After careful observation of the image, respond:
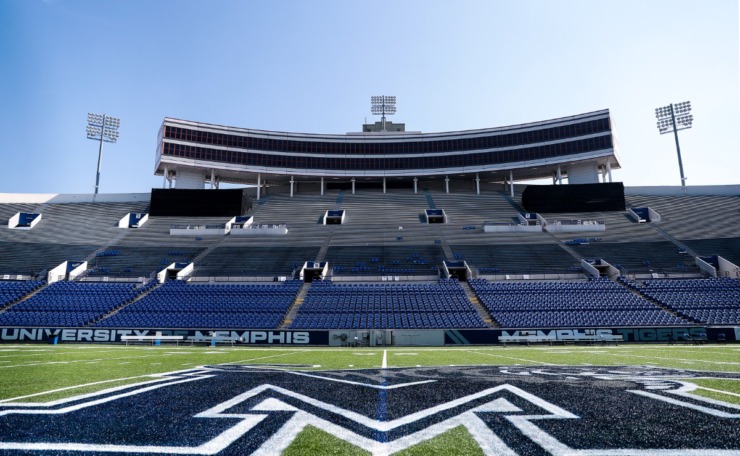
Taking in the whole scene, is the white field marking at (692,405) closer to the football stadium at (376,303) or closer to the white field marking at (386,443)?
the football stadium at (376,303)

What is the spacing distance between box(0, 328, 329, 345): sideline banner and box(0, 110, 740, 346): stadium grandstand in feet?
0.34

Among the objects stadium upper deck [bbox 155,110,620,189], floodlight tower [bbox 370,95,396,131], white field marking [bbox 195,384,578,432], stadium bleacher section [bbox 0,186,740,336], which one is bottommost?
white field marking [bbox 195,384,578,432]

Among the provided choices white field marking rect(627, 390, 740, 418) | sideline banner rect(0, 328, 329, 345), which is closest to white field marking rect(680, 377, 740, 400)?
white field marking rect(627, 390, 740, 418)

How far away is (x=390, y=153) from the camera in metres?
63.1

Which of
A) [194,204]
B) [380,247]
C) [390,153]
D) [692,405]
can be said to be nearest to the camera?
[692,405]

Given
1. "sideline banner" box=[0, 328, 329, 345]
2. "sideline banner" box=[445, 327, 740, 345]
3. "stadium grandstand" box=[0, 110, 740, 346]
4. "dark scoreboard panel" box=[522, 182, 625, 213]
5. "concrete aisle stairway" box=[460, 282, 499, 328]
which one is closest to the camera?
"sideline banner" box=[445, 327, 740, 345]

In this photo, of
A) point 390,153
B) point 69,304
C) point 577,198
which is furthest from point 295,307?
point 577,198

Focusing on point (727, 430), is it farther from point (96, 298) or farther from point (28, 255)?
point (28, 255)

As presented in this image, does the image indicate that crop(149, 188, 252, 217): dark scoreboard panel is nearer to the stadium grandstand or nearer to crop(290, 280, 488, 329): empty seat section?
the stadium grandstand

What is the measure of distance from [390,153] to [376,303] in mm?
37716

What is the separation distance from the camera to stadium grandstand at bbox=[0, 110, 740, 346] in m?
26.2

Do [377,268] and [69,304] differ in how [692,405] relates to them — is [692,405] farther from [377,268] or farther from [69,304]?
[69,304]

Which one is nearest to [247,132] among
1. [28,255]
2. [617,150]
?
[28,255]

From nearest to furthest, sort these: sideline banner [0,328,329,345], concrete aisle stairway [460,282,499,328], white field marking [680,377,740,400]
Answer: white field marking [680,377,740,400], sideline banner [0,328,329,345], concrete aisle stairway [460,282,499,328]
